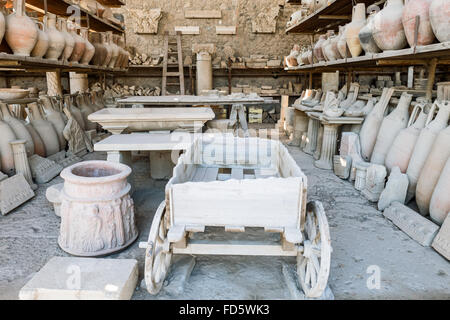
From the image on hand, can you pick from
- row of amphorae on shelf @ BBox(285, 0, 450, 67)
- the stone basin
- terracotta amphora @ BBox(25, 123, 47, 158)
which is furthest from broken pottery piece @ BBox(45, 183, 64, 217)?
row of amphorae on shelf @ BBox(285, 0, 450, 67)

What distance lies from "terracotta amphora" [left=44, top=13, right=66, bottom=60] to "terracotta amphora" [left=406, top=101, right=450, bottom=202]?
4.32m

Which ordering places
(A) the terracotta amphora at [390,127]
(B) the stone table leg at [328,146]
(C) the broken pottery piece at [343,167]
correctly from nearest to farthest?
1. (A) the terracotta amphora at [390,127]
2. (C) the broken pottery piece at [343,167]
3. (B) the stone table leg at [328,146]

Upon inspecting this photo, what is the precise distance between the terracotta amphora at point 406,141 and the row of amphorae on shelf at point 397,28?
27.0 inches

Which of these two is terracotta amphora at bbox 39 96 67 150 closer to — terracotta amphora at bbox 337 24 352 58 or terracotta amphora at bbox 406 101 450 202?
terracotta amphora at bbox 337 24 352 58

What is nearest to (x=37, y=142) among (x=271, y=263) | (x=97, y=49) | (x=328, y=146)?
(x=97, y=49)

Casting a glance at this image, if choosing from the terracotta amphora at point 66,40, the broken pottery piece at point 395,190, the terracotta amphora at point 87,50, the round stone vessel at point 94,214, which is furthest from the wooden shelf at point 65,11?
the broken pottery piece at point 395,190

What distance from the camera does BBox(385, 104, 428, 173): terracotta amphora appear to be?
126 inches

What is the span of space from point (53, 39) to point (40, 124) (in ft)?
3.61

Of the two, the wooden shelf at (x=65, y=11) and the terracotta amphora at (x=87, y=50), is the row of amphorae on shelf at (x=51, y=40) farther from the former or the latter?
the wooden shelf at (x=65, y=11)

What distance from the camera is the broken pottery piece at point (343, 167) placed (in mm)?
4023

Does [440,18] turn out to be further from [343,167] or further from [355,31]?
[343,167]

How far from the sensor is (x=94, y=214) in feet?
7.35
